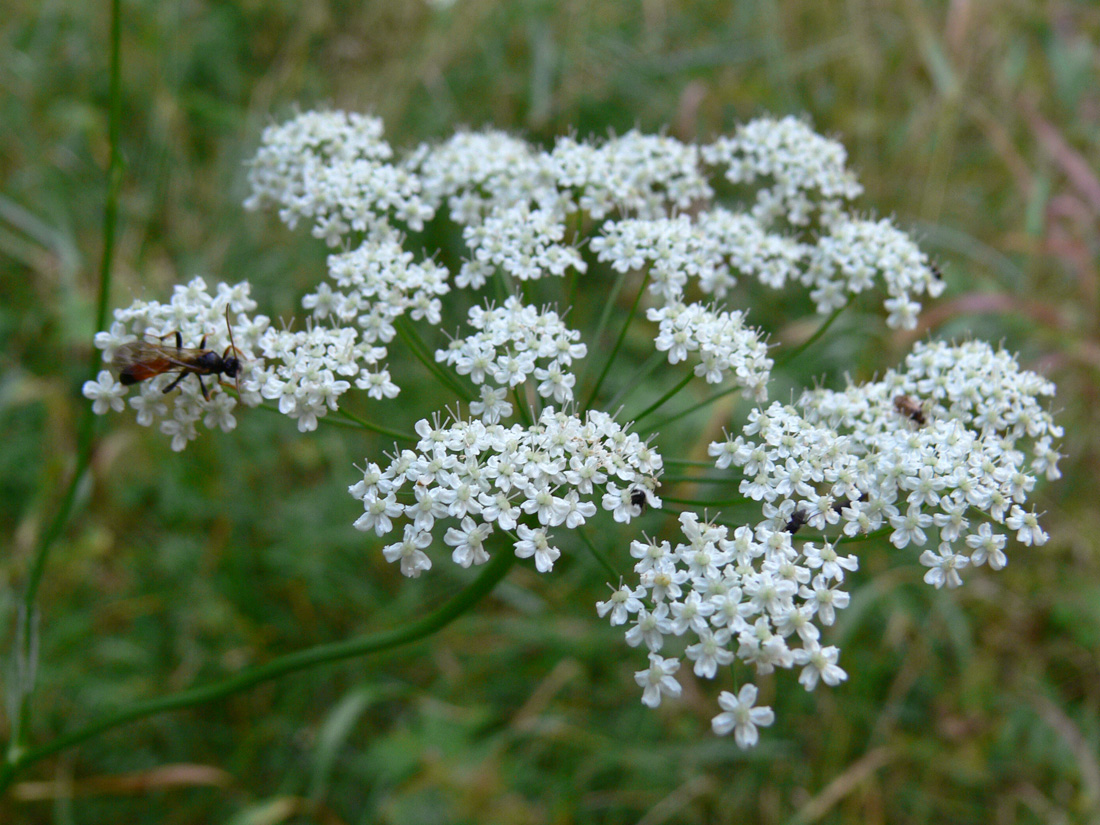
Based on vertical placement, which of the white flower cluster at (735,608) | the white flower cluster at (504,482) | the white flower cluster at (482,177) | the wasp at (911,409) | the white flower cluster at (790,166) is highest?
the white flower cluster at (790,166)

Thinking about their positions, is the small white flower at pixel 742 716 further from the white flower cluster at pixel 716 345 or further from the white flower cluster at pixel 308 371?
the white flower cluster at pixel 308 371

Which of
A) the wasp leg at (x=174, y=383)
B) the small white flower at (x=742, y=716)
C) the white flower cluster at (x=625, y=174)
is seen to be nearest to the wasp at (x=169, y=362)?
the wasp leg at (x=174, y=383)

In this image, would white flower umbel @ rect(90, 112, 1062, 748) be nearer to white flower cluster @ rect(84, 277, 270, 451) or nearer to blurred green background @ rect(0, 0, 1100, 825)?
white flower cluster @ rect(84, 277, 270, 451)

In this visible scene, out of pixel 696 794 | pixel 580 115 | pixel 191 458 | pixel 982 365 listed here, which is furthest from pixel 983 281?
pixel 191 458

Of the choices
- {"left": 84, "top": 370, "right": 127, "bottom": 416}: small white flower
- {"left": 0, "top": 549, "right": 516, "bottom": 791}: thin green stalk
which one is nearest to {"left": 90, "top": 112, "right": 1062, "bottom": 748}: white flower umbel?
{"left": 84, "top": 370, "right": 127, "bottom": 416}: small white flower

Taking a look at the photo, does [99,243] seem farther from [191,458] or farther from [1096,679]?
[1096,679]

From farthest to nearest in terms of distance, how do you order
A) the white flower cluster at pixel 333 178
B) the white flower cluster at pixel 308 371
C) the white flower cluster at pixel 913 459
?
1. the white flower cluster at pixel 333 178
2. the white flower cluster at pixel 308 371
3. the white flower cluster at pixel 913 459
